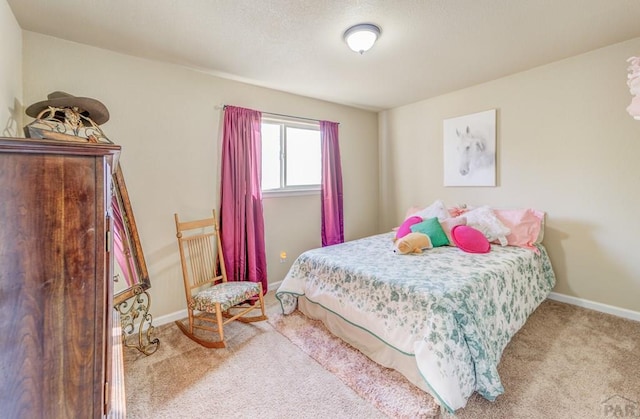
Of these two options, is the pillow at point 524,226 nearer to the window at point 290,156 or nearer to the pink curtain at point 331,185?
the pink curtain at point 331,185

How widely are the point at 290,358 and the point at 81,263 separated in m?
1.58

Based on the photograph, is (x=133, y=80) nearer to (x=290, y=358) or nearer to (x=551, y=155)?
(x=290, y=358)

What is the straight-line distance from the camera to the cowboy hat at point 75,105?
1.59m

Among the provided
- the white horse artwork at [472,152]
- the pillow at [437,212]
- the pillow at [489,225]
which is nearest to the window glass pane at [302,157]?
the pillow at [437,212]

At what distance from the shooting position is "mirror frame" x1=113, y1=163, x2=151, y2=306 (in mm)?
1952

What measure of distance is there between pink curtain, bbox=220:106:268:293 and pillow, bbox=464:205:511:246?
2242 millimetres

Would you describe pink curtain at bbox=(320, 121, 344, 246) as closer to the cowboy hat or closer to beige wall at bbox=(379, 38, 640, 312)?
beige wall at bbox=(379, 38, 640, 312)

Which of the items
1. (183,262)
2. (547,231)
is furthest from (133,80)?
(547,231)

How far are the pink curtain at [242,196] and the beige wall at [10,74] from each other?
56.2 inches

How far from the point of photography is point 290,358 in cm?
205

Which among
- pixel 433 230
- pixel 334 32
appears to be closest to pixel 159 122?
pixel 334 32

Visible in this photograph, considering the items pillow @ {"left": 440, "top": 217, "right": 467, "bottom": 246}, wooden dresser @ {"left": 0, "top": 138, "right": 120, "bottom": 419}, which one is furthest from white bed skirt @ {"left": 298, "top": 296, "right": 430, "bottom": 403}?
wooden dresser @ {"left": 0, "top": 138, "right": 120, "bottom": 419}

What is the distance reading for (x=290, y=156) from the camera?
355 centimetres

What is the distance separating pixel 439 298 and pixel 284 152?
245 cm
